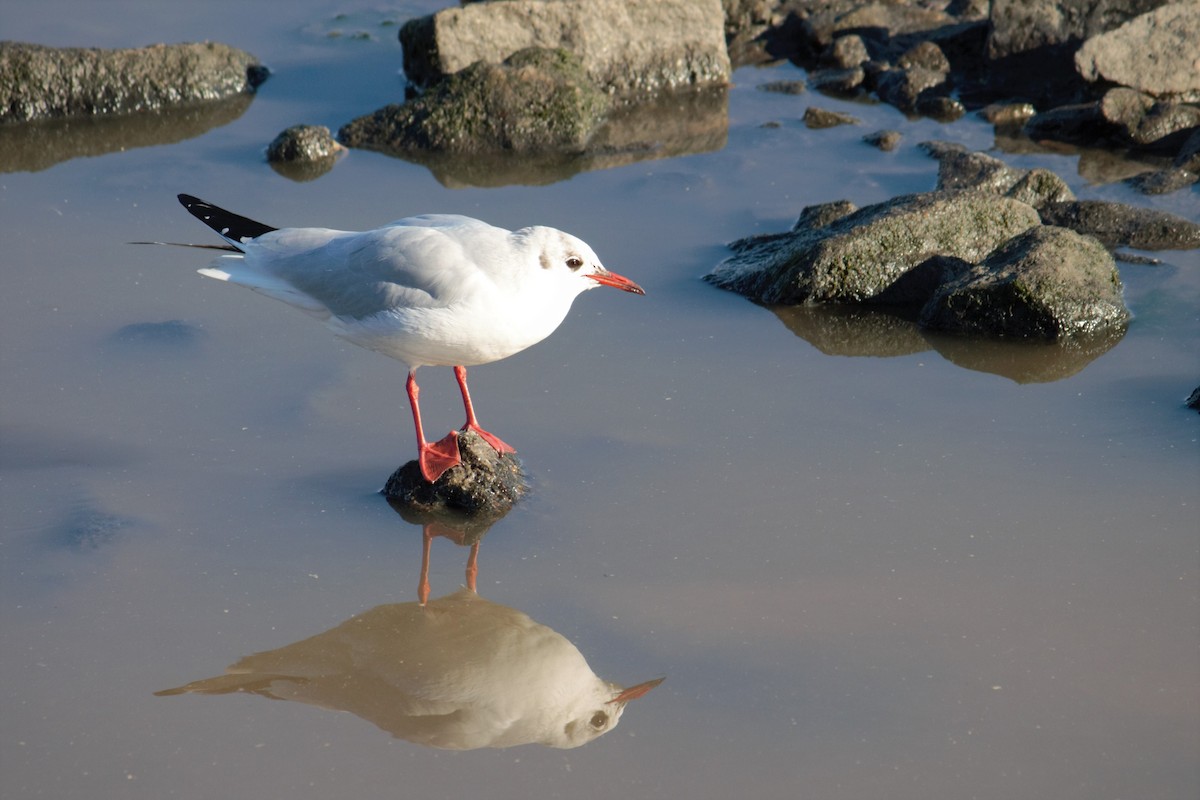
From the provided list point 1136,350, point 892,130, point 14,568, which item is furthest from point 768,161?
point 14,568

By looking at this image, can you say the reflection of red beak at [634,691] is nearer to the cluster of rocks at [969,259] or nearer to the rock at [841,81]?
the cluster of rocks at [969,259]

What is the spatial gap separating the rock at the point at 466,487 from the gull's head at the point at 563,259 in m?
0.79

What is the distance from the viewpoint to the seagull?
5312 mm

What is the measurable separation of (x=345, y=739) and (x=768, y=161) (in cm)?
618

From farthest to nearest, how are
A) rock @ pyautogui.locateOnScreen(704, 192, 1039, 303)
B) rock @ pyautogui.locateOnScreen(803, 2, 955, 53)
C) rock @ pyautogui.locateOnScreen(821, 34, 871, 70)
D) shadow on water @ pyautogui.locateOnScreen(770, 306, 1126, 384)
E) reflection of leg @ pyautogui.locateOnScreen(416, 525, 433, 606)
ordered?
rock @ pyautogui.locateOnScreen(803, 2, 955, 53) → rock @ pyautogui.locateOnScreen(821, 34, 871, 70) → rock @ pyautogui.locateOnScreen(704, 192, 1039, 303) → shadow on water @ pyautogui.locateOnScreen(770, 306, 1126, 384) → reflection of leg @ pyautogui.locateOnScreen(416, 525, 433, 606)

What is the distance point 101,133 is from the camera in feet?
31.9

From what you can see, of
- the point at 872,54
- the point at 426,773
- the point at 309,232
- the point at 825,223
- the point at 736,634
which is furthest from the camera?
the point at 872,54

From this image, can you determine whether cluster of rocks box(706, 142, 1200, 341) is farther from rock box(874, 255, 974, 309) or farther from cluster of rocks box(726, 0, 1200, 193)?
cluster of rocks box(726, 0, 1200, 193)

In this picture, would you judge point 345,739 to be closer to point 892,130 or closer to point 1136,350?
point 1136,350

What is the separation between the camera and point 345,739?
4.27m

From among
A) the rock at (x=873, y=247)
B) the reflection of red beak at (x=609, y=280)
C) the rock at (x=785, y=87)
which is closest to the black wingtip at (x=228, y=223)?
the reflection of red beak at (x=609, y=280)

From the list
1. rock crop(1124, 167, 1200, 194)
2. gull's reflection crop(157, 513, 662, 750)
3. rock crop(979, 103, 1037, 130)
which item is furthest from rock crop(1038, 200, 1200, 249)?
gull's reflection crop(157, 513, 662, 750)

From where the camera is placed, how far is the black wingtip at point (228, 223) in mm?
6129

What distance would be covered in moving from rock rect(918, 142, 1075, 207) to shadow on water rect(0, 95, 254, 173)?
5.28 metres
